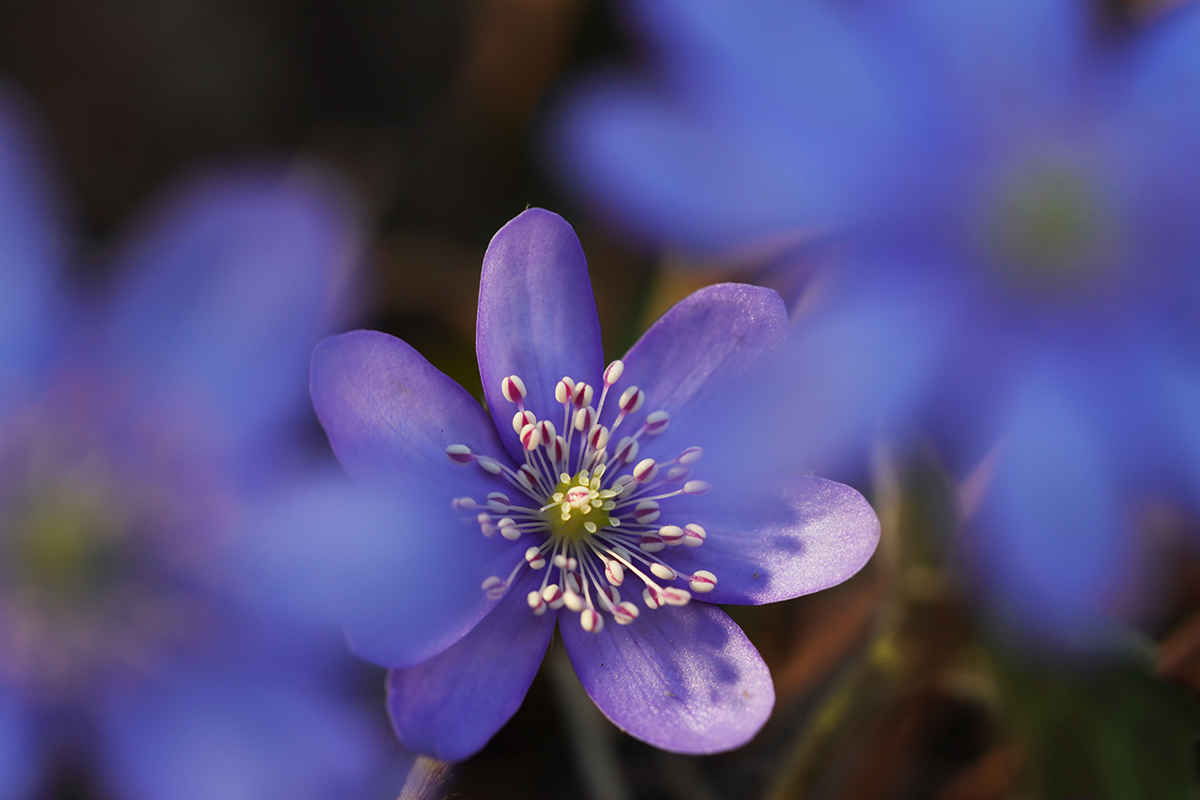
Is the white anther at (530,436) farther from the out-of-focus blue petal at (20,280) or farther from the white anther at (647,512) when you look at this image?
the out-of-focus blue petal at (20,280)

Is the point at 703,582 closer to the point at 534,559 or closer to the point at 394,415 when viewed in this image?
the point at 534,559

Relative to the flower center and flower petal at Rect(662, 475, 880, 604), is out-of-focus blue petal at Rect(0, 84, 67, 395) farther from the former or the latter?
flower petal at Rect(662, 475, 880, 604)

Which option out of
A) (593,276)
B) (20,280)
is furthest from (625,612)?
(593,276)

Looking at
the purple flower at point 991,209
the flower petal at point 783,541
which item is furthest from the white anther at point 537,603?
the purple flower at point 991,209

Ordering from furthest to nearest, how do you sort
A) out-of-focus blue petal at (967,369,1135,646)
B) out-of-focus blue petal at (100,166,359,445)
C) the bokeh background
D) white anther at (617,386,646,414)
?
the bokeh background < white anther at (617,386,646,414) < out-of-focus blue petal at (100,166,359,445) < out-of-focus blue petal at (967,369,1135,646)

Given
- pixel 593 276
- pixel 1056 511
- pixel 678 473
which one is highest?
pixel 1056 511

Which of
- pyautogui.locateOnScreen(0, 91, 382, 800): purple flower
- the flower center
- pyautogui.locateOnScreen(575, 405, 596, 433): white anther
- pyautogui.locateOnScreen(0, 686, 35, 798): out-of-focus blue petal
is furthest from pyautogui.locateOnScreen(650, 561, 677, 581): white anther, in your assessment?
pyautogui.locateOnScreen(0, 686, 35, 798): out-of-focus blue petal

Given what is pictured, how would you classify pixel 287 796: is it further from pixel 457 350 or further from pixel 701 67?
pixel 457 350
